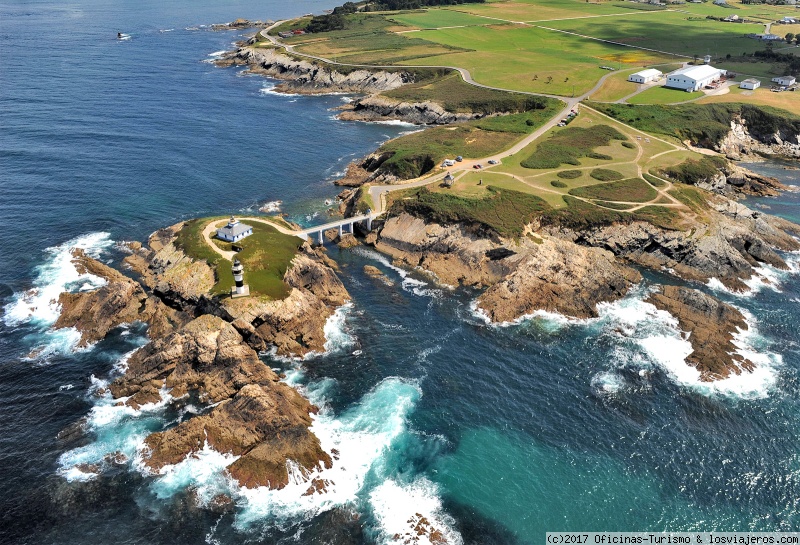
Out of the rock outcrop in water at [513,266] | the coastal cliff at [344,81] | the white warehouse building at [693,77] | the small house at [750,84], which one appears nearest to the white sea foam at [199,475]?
the rock outcrop in water at [513,266]

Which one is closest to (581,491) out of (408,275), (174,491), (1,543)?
(174,491)

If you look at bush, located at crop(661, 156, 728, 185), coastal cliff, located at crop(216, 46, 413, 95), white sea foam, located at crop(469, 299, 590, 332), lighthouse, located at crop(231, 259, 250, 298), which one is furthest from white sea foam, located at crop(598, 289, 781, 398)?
coastal cliff, located at crop(216, 46, 413, 95)

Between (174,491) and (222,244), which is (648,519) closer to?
(174,491)

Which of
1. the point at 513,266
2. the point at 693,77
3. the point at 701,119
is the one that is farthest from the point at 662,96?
the point at 513,266

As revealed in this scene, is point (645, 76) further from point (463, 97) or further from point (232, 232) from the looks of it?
point (232, 232)

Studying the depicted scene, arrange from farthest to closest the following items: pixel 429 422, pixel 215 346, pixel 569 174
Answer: pixel 569 174 → pixel 215 346 → pixel 429 422

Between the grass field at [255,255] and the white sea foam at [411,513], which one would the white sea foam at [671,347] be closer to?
the white sea foam at [411,513]
